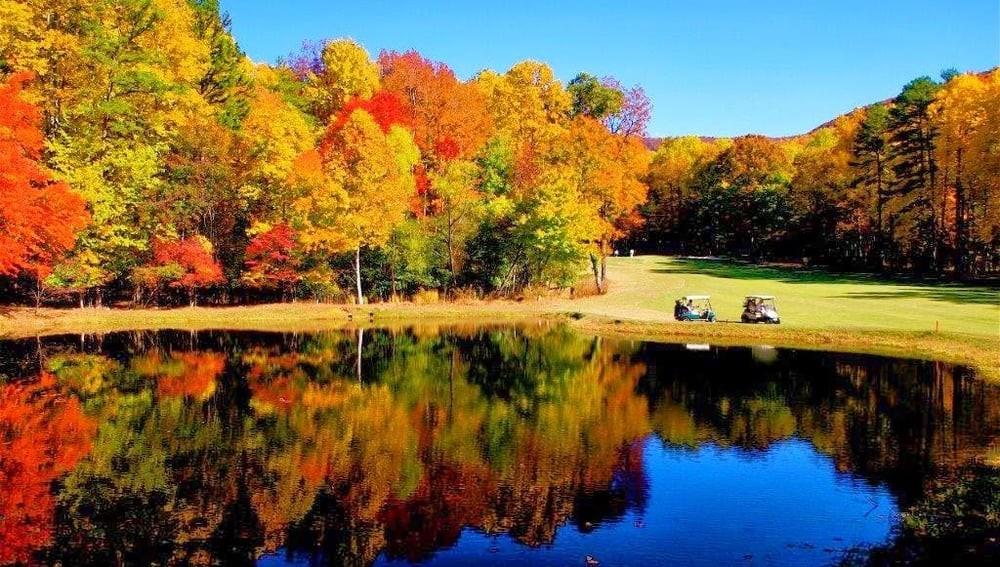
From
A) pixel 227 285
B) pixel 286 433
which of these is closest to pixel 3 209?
pixel 227 285

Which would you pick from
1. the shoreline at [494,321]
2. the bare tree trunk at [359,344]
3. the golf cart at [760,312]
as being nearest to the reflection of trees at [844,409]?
the shoreline at [494,321]

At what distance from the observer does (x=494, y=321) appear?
175 feet

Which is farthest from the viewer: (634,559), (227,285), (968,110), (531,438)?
(968,110)

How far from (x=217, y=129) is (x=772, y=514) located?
5182cm

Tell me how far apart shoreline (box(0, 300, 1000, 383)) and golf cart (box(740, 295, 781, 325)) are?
185 cm

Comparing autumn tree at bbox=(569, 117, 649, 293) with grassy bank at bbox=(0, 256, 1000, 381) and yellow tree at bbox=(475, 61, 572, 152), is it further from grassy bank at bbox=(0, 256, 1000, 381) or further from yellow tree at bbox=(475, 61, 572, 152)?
yellow tree at bbox=(475, 61, 572, 152)

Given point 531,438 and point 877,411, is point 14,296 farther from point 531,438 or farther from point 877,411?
point 877,411

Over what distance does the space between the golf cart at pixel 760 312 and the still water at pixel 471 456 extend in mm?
8633

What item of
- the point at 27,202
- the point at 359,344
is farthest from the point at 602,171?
the point at 27,202

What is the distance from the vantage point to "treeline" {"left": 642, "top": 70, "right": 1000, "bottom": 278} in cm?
6875

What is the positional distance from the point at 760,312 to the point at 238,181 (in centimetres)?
3880

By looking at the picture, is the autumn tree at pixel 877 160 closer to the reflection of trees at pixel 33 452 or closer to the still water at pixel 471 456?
the still water at pixel 471 456

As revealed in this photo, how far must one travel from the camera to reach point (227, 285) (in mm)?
56625

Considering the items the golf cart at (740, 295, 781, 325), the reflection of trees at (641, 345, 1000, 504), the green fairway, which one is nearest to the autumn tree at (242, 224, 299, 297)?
the green fairway
